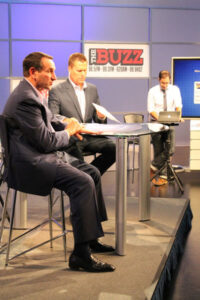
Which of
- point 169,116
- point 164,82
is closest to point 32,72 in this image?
point 169,116

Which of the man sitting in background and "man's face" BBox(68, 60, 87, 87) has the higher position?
"man's face" BBox(68, 60, 87, 87)

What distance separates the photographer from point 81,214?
279cm

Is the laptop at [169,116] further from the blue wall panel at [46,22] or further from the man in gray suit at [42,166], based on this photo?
the blue wall panel at [46,22]

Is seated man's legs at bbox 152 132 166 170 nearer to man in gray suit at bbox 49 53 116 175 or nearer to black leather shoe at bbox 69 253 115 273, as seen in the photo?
man in gray suit at bbox 49 53 116 175

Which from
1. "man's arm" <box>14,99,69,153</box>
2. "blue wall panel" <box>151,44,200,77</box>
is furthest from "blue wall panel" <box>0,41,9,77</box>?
"man's arm" <box>14,99,69,153</box>

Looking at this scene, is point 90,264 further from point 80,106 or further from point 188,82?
point 188,82

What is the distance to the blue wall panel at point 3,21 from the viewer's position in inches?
306

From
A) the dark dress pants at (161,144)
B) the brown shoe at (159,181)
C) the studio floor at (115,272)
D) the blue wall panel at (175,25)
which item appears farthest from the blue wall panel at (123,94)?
the studio floor at (115,272)

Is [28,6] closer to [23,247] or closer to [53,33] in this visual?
[53,33]

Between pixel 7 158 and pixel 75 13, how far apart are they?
580cm

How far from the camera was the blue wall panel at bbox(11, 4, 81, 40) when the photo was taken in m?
7.87

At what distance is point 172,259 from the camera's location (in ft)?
10.4

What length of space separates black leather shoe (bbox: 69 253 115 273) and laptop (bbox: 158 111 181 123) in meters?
2.87

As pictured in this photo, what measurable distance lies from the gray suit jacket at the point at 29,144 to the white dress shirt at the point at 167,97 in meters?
4.10
